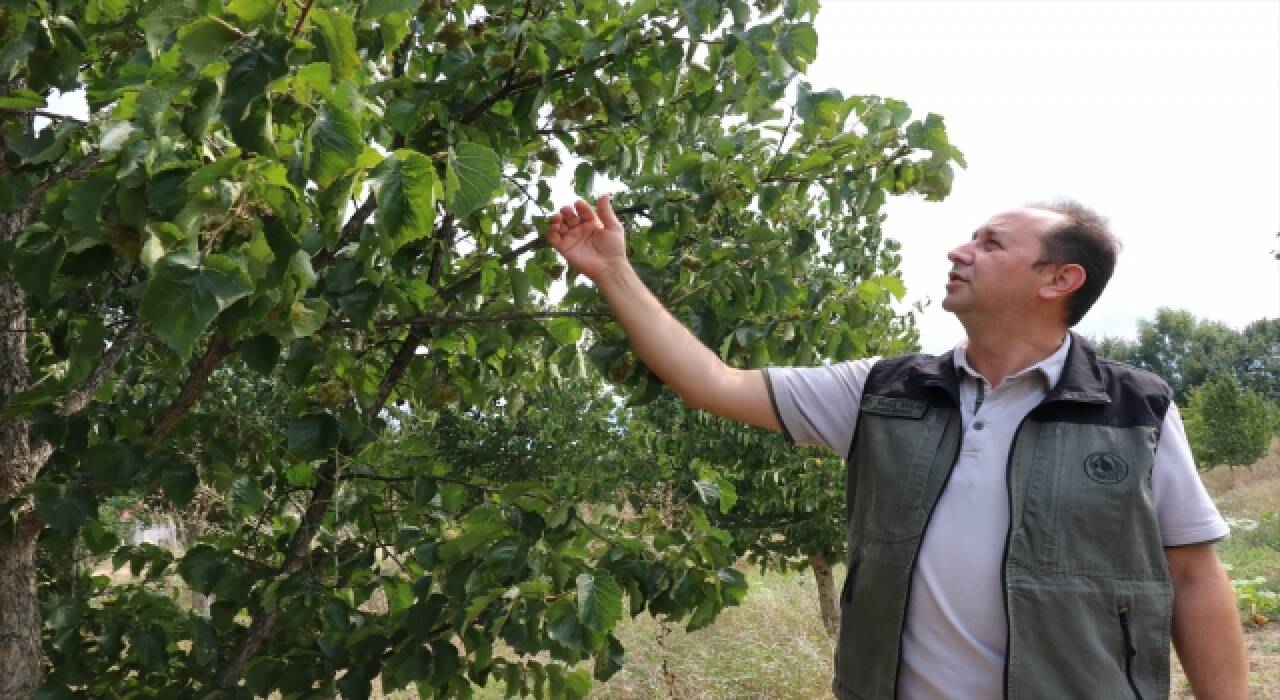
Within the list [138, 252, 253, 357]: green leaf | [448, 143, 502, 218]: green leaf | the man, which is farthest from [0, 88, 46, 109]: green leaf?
the man

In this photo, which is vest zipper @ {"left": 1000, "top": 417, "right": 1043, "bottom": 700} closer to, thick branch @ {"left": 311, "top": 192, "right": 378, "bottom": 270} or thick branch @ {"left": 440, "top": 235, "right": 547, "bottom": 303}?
thick branch @ {"left": 440, "top": 235, "right": 547, "bottom": 303}

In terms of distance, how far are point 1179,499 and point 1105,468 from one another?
16 centimetres

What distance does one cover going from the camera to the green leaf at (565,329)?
7.94 ft

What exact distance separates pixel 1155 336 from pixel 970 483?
239ft

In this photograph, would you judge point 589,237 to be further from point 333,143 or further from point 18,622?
point 18,622

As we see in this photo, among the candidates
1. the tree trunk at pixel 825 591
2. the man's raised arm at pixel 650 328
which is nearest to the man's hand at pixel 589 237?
the man's raised arm at pixel 650 328

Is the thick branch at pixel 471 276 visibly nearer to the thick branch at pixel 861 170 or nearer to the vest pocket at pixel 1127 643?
the thick branch at pixel 861 170

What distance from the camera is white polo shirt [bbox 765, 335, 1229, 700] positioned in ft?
5.64

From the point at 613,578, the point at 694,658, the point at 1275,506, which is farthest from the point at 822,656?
the point at 1275,506

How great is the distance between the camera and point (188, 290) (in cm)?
126

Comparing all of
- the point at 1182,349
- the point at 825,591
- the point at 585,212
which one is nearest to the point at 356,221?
the point at 585,212

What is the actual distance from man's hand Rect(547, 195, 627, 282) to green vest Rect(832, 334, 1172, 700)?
0.62 metres

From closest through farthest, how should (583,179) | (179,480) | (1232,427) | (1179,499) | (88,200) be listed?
(88,200) → (1179,499) → (179,480) → (583,179) → (1232,427)

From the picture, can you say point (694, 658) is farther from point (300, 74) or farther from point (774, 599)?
point (300, 74)
